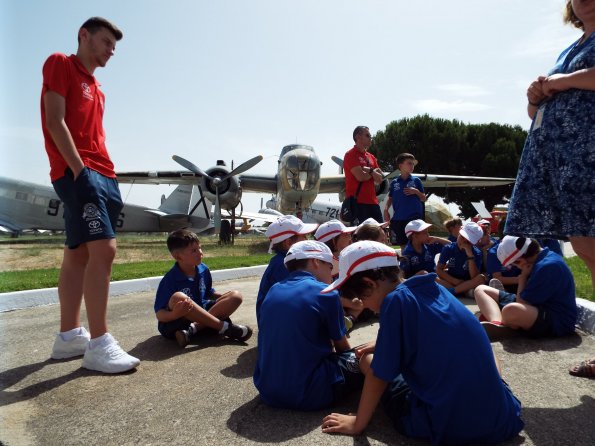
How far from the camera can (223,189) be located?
20.4 meters

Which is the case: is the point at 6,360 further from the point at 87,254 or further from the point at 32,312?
the point at 32,312

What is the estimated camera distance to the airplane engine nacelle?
66.7 feet

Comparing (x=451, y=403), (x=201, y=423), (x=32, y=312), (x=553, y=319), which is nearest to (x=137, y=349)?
(x=201, y=423)

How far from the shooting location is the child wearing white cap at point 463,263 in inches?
211

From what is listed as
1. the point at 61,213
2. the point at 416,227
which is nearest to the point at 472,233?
the point at 416,227

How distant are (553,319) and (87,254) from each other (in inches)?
139

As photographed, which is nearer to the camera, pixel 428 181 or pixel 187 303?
pixel 187 303

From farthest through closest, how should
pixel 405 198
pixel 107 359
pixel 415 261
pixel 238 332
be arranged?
pixel 405 198, pixel 415 261, pixel 238 332, pixel 107 359

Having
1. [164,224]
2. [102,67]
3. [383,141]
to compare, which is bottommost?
[164,224]

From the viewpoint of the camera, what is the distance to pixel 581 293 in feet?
16.0

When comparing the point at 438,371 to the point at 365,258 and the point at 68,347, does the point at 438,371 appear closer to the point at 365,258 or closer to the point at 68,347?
the point at 365,258

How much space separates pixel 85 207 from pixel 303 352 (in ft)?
5.60

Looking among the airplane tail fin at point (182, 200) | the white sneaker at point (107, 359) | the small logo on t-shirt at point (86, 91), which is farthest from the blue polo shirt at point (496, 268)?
the airplane tail fin at point (182, 200)

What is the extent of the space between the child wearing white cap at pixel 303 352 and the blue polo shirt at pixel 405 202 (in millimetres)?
4098
